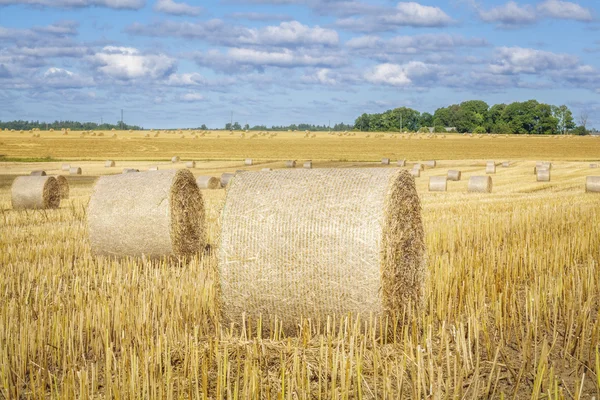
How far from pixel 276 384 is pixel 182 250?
17.3ft

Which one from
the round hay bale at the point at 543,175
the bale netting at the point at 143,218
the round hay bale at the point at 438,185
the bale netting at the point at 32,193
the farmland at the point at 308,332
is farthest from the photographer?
the round hay bale at the point at 543,175

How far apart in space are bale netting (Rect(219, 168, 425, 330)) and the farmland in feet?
0.59

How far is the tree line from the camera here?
103875mm

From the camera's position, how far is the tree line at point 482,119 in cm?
10388

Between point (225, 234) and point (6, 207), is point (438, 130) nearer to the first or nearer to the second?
point (6, 207)

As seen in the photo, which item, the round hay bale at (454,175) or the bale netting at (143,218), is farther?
the round hay bale at (454,175)

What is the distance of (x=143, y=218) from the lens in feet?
31.1

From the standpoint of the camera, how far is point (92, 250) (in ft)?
31.8

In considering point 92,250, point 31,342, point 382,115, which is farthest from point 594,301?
point 382,115

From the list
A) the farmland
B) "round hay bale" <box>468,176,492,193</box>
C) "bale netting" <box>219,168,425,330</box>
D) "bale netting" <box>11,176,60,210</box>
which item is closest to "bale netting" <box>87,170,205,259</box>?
the farmland

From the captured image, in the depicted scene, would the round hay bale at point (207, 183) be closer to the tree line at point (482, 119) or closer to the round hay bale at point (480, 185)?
the round hay bale at point (480, 185)

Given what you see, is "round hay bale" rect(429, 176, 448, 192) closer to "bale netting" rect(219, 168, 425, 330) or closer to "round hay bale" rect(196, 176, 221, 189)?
"round hay bale" rect(196, 176, 221, 189)

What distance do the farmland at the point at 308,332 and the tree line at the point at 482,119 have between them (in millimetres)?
96050

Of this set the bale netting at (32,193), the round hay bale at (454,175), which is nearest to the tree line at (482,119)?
the round hay bale at (454,175)
